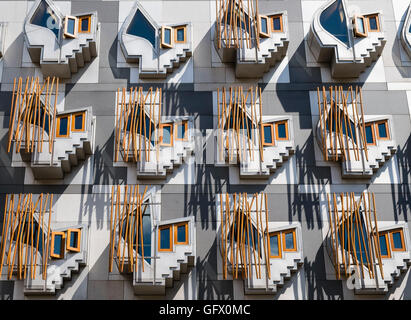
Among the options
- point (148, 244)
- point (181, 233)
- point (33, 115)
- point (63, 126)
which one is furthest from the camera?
point (33, 115)

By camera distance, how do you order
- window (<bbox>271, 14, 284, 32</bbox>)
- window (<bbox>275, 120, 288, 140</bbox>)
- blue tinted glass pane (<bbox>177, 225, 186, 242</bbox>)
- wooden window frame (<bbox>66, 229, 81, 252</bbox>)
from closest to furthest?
wooden window frame (<bbox>66, 229, 81, 252</bbox>), blue tinted glass pane (<bbox>177, 225, 186, 242</bbox>), window (<bbox>275, 120, 288, 140</bbox>), window (<bbox>271, 14, 284, 32</bbox>)

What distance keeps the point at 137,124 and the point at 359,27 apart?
7.69 meters

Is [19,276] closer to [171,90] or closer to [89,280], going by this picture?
[89,280]

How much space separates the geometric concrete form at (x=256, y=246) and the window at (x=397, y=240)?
256 centimetres

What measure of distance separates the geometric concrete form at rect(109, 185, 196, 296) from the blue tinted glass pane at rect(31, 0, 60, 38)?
6170mm

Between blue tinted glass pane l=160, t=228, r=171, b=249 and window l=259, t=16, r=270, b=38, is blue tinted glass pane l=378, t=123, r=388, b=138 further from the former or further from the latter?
blue tinted glass pane l=160, t=228, r=171, b=249

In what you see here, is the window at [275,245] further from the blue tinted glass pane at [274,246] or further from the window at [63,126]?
the window at [63,126]

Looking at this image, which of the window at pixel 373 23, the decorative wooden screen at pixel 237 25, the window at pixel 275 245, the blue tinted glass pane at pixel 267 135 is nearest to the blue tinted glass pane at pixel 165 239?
the window at pixel 275 245

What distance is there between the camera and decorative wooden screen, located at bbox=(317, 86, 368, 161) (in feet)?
69.0

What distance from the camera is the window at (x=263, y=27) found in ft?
74.1

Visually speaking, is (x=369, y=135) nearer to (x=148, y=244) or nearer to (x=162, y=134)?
(x=162, y=134)

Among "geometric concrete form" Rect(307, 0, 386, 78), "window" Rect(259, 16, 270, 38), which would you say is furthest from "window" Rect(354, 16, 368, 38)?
"window" Rect(259, 16, 270, 38)

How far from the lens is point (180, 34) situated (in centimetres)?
2308

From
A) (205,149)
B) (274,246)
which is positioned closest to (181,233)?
(274,246)
